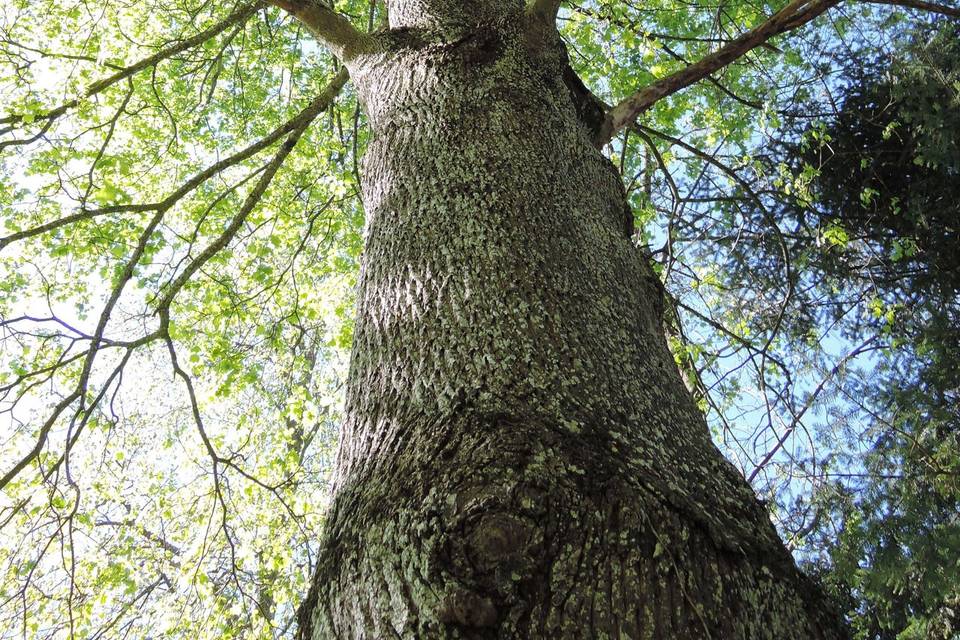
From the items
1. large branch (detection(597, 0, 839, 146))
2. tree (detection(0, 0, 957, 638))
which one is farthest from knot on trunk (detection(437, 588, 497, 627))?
large branch (detection(597, 0, 839, 146))

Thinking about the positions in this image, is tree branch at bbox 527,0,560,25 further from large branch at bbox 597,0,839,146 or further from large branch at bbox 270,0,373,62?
large branch at bbox 270,0,373,62

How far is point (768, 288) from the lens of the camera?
6.09m

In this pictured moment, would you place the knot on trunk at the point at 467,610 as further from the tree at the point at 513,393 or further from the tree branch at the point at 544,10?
the tree branch at the point at 544,10

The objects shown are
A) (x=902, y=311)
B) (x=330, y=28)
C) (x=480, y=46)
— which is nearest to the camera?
(x=480, y=46)

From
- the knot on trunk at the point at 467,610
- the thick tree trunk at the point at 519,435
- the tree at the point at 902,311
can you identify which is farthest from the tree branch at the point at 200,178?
the tree at the point at 902,311

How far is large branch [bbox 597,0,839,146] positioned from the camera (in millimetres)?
2787

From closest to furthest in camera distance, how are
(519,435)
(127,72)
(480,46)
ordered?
1. (519,435)
2. (480,46)
3. (127,72)

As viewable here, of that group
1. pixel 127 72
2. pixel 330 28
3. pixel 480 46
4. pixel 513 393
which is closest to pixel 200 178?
pixel 127 72

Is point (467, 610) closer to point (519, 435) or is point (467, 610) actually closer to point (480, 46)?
point (519, 435)

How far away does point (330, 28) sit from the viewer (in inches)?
127

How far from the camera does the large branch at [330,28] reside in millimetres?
3133

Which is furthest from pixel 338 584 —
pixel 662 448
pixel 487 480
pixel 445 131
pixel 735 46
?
pixel 735 46

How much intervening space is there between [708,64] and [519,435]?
226 cm

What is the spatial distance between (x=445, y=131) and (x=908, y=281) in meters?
4.95
